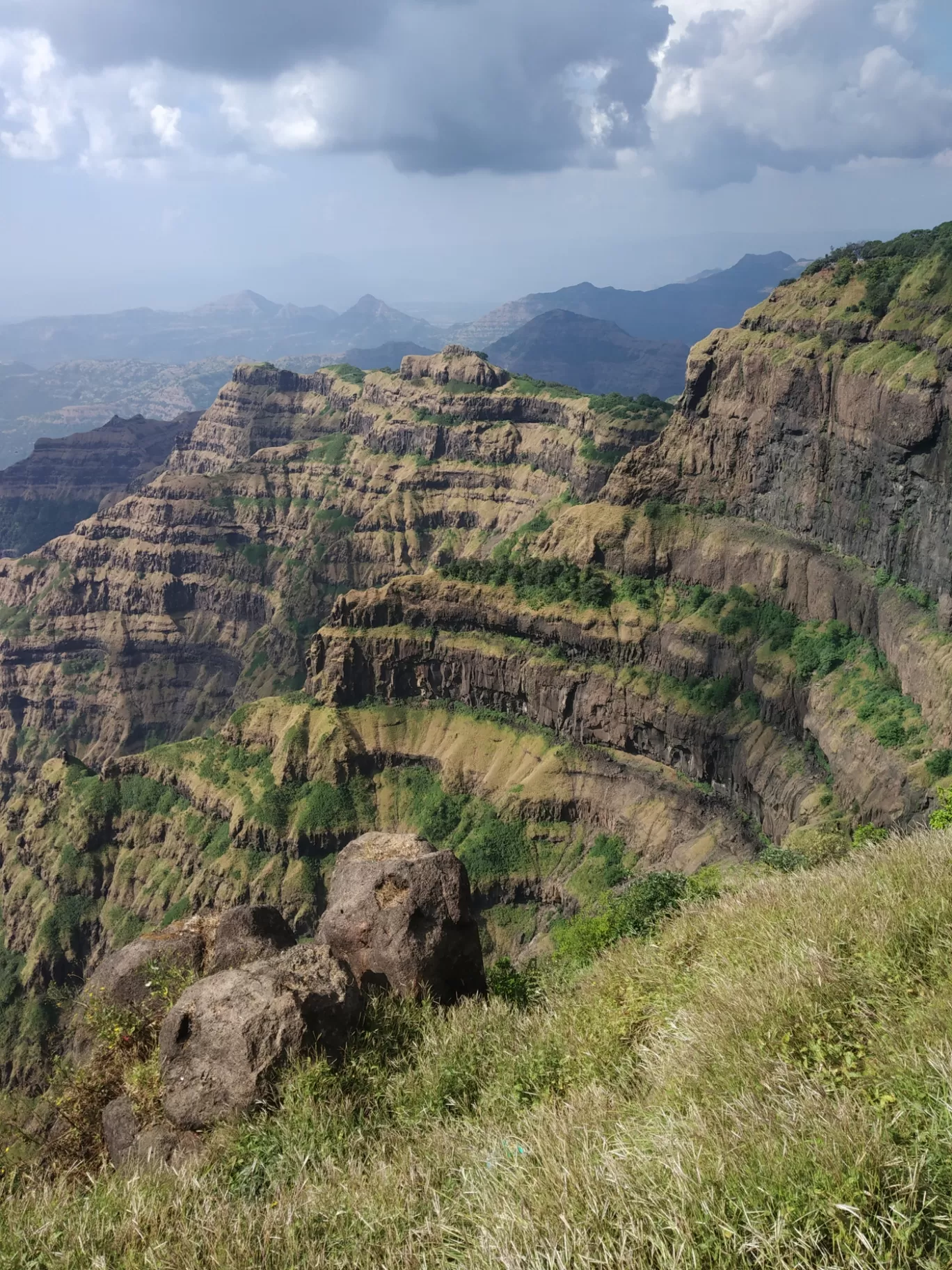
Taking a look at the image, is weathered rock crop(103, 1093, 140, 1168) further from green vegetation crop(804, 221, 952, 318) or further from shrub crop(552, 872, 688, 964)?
green vegetation crop(804, 221, 952, 318)

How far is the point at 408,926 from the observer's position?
24.7m

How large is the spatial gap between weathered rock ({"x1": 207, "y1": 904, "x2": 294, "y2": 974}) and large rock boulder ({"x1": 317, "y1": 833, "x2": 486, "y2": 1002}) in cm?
153

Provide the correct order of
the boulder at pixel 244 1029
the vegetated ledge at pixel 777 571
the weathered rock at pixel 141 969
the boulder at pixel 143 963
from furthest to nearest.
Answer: the vegetated ledge at pixel 777 571, the boulder at pixel 143 963, the weathered rock at pixel 141 969, the boulder at pixel 244 1029

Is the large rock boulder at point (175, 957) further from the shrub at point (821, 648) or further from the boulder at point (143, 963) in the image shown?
the shrub at point (821, 648)

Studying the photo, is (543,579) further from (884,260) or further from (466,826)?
(884,260)

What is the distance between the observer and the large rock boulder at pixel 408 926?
79.4ft

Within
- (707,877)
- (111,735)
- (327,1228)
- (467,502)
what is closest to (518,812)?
(707,877)

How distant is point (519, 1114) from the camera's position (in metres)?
14.6

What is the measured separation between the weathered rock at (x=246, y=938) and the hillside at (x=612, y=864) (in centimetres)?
69

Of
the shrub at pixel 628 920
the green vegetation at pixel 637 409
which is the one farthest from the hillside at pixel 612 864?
the green vegetation at pixel 637 409

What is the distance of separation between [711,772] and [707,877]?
46.0m

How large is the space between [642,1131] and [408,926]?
549 inches

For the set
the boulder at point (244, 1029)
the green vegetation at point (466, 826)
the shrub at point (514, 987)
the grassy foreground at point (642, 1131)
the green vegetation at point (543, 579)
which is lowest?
the green vegetation at point (466, 826)

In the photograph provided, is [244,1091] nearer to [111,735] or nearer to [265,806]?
[265,806]
